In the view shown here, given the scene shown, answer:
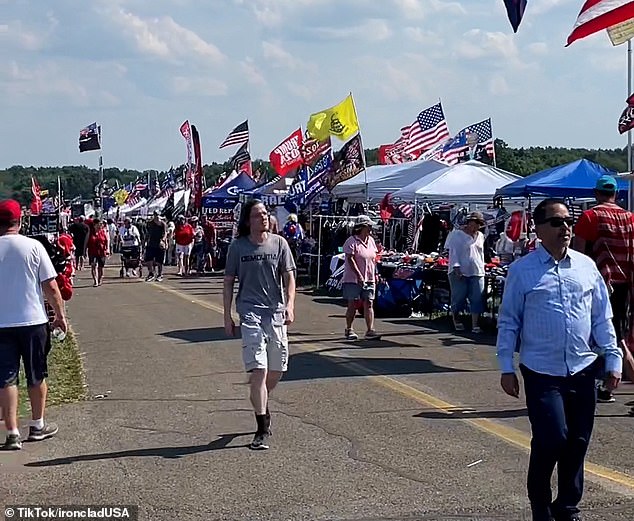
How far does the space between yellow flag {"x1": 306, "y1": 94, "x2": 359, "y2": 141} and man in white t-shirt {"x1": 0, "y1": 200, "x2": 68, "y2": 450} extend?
1683 centimetres

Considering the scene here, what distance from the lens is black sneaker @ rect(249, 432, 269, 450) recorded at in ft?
26.0

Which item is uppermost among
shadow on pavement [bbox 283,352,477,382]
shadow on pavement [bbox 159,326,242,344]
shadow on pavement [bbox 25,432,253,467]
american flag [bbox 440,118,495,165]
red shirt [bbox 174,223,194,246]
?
american flag [bbox 440,118,495,165]

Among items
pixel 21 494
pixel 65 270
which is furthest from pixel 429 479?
pixel 65 270

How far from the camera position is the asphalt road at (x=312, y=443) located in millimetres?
6461

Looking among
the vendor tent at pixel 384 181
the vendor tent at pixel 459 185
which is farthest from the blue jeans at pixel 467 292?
the vendor tent at pixel 384 181

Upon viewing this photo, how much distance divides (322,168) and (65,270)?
14800mm

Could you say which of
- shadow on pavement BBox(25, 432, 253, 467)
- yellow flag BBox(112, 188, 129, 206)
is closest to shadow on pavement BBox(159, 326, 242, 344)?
shadow on pavement BBox(25, 432, 253, 467)

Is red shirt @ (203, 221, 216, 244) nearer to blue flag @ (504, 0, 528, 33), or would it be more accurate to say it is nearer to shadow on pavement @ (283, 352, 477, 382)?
shadow on pavement @ (283, 352, 477, 382)

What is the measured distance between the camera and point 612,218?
909 centimetres

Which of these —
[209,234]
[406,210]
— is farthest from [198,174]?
[406,210]

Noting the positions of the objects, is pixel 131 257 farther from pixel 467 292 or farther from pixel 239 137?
pixel 467 292

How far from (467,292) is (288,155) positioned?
44.5 ft

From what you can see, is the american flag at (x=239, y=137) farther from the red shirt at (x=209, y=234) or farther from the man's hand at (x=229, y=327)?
the man's hand at (x=229, y=327)

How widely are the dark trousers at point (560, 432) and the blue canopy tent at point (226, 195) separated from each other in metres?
28.4
